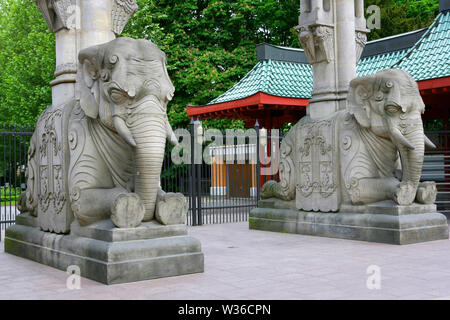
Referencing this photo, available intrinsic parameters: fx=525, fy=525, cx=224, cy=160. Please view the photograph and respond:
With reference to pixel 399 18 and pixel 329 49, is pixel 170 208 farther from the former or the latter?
pixel 399 18

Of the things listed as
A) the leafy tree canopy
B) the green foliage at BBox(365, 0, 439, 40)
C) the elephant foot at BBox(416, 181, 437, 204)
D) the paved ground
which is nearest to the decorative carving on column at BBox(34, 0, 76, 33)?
the paved ground

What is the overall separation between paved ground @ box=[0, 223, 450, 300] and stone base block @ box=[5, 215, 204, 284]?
15 cm

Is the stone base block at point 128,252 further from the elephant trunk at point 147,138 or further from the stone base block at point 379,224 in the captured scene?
the stone base block at point 379,224

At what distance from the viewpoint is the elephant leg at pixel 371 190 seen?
8.81m

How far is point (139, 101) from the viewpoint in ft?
20.1

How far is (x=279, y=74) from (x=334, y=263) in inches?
484

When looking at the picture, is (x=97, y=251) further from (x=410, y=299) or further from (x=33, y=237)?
(x=410, y=299)

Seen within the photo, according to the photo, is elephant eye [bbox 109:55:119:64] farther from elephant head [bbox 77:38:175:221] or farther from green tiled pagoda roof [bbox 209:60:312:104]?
green tiled pagoda roof [bbox 209:60:312:104]

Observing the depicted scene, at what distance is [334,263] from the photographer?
23.0 feet

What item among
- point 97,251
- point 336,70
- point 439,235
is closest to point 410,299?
point 97,251

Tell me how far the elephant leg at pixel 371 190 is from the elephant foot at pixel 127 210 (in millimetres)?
4323

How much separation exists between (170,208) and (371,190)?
4.03 metres

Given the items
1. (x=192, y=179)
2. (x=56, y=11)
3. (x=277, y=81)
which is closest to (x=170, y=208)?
(x=56, y=11)

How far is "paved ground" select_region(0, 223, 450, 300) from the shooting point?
5.34m
